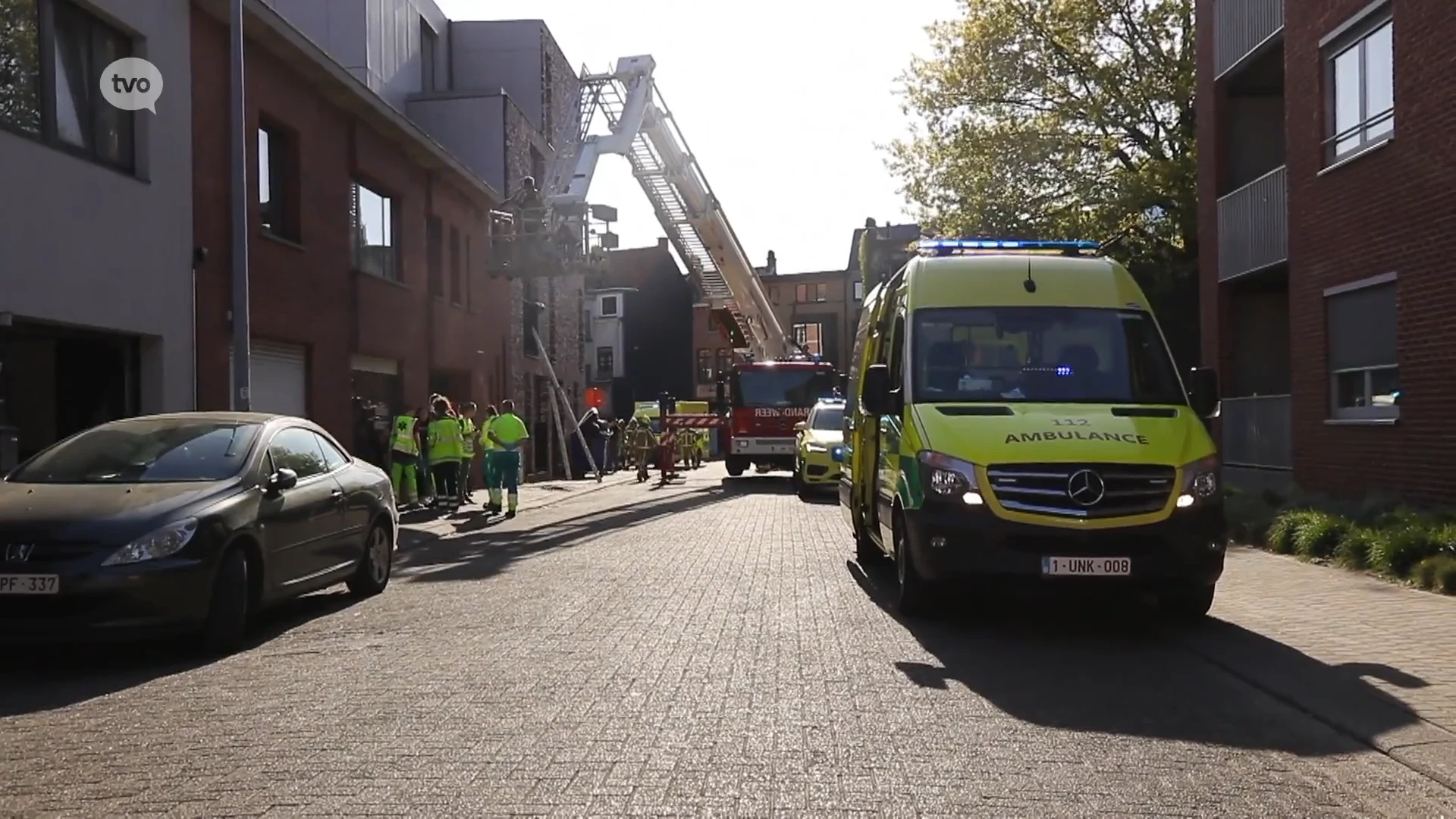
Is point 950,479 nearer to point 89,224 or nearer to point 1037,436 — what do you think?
point 1037,436

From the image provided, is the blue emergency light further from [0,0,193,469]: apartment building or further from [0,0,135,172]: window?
[0,0,135,172]: window

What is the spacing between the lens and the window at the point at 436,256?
26.9 m

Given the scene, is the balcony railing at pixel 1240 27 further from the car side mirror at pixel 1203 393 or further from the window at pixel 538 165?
the window at pixel 538 165

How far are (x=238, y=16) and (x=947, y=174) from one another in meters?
23.2

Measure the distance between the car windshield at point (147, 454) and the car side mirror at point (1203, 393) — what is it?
623 centimetres

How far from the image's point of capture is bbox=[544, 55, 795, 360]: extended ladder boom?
27.1 m

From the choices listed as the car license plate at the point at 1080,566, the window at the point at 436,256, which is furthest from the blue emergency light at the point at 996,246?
the window at the point at 436,256

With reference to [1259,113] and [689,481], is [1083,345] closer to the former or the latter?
[1259,113]

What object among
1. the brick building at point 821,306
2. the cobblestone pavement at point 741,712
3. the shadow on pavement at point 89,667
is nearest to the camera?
the cobblestone pavement at point 741,712

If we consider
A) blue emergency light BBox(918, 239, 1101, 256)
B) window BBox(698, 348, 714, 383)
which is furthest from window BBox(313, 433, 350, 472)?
window BBox(698, 348, 714, 383)

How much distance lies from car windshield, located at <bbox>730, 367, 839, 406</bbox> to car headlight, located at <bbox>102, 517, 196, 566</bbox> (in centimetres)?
2436

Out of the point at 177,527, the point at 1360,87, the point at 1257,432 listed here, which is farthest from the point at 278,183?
the point at 1257,432

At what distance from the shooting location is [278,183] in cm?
1964

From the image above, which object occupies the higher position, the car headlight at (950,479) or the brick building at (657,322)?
the brick building at (657,322)
